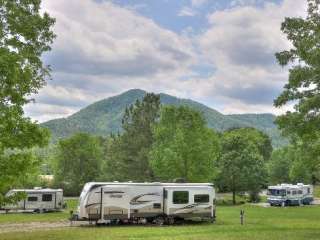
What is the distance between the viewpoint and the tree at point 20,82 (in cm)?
1641

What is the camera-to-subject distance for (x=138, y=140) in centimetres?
6469

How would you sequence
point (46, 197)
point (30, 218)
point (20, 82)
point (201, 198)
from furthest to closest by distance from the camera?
1. point (46, 197)
2. point (30, 218)
3. point (201, 198)
4. point (20, 82)

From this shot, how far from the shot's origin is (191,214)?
118 feet

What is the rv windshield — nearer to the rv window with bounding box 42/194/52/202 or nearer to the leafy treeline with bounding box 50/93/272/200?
the leafy treeline with bounding box 50/93/272/200

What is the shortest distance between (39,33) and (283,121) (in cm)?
1408

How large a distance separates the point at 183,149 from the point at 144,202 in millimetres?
19842

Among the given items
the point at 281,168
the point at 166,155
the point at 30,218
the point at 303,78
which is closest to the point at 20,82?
the point at 303,78

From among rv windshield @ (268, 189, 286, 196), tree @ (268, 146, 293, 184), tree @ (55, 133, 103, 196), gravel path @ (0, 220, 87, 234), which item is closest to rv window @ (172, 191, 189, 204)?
gravel path @ (0, 220, 87, 234)

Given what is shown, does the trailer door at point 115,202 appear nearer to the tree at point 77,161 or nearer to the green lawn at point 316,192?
the tree at point 77,161

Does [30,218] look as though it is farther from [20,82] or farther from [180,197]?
[20,82]

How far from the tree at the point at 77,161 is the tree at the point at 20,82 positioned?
58274 millimetres

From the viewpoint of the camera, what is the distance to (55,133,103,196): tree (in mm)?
75688

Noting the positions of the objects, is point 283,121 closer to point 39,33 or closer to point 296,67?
point 296,67

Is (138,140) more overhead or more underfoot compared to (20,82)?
more overhead
